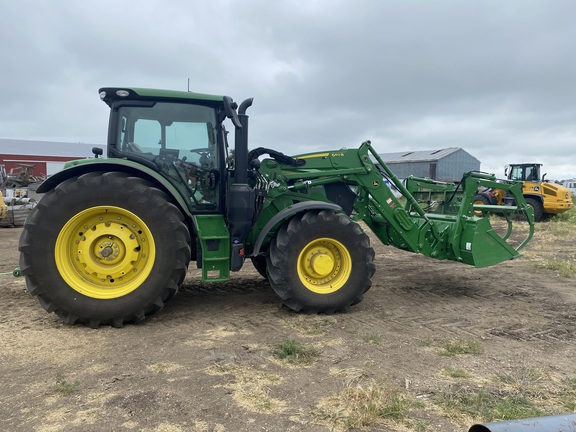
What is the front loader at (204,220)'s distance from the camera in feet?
14.7

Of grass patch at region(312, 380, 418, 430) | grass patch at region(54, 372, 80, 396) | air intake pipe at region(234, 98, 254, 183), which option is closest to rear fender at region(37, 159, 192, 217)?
air intake pipe at region(234, 98, 254, 183)

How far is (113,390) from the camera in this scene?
130 inches

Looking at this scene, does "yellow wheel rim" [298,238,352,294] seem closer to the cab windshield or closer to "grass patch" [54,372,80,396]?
the cab windshield

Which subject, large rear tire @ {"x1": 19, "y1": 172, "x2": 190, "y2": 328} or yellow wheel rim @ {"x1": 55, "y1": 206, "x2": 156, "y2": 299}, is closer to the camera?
large rear tire @ {"x1": 19, "y1": 172, "x2": 190, "y2": 328}

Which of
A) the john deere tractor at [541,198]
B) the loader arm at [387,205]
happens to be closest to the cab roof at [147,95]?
the loader arm at [387,205]

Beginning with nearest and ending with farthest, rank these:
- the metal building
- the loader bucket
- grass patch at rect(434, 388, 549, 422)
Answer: grass patch at rect(434, 388, 549, 422) < the loader bucket < the metal building

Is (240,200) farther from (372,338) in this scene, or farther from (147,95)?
(372,338)

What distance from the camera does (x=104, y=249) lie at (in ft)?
15.0

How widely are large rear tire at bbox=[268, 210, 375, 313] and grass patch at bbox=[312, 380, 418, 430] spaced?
1.91m

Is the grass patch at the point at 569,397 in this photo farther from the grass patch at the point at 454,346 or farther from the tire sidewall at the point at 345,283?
the tire sidewall at the point at 345,283

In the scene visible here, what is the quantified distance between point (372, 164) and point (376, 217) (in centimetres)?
78

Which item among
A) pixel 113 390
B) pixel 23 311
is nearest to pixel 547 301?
pixel 113 390

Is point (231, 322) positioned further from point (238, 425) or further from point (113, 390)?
point (238, 425)

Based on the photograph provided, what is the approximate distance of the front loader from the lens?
4492 millimetres
